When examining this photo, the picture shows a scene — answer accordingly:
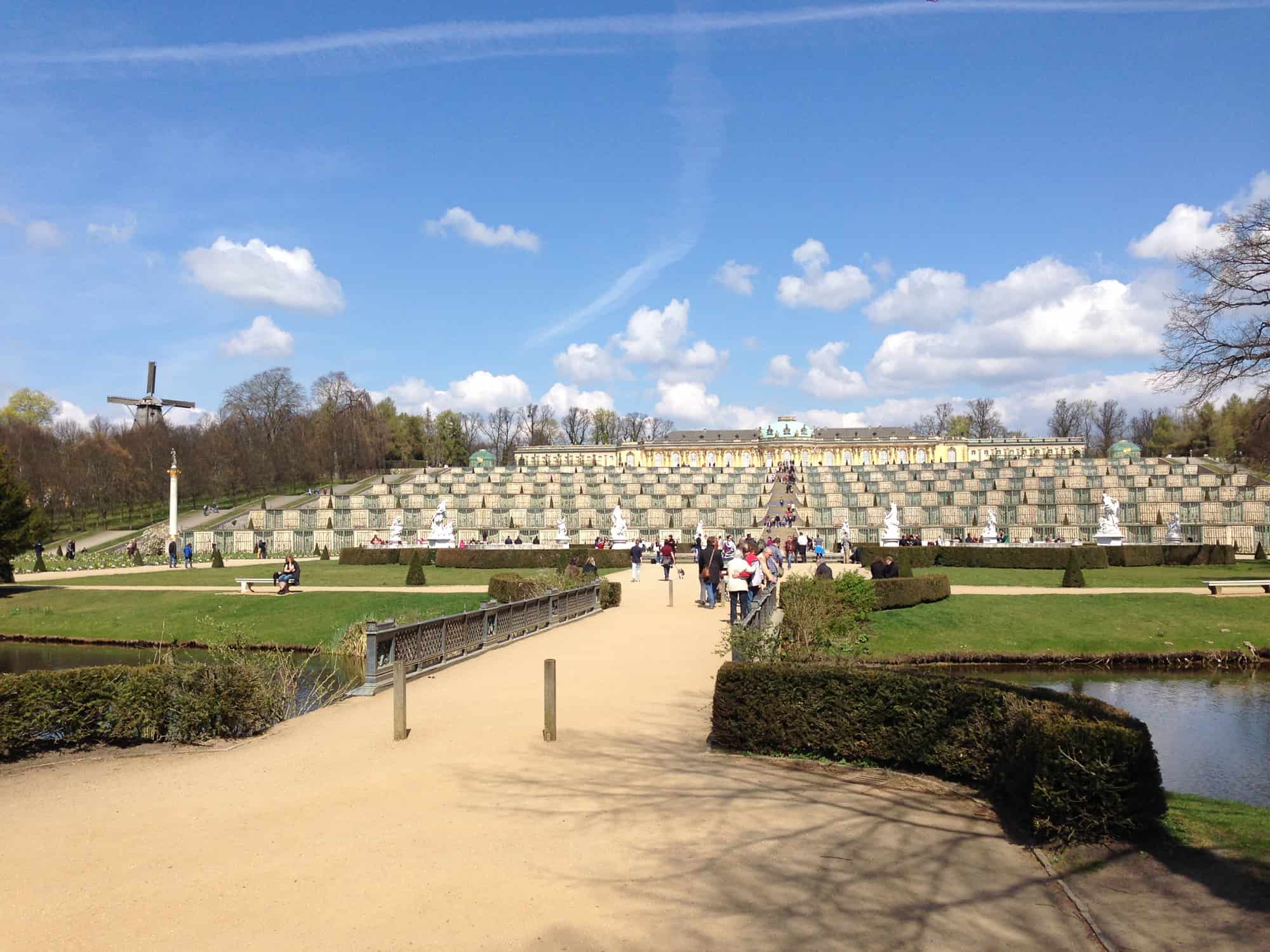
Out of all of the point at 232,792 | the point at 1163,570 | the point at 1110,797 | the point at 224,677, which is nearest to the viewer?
the point at 1110,797

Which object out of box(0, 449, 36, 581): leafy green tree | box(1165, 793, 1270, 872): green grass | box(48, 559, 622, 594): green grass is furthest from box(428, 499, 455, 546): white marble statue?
box(1165, 793, 1270, 872): green grass

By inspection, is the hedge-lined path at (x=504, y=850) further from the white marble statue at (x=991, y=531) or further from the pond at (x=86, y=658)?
the white marble statue at (x=991, y=531)

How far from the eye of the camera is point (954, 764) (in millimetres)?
8922

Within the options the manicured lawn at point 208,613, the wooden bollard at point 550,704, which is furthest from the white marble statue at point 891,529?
the wooden bollard at point 550,704

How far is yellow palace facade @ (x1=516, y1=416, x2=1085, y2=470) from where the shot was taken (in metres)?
129

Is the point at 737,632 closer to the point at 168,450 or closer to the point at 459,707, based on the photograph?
the point at 459,707

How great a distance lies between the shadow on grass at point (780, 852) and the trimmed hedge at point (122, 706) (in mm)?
3809

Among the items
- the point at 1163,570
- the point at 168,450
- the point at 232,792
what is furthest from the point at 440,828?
the point at 168,450

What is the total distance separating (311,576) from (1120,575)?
30533 mm

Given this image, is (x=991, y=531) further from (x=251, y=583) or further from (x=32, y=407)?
(x=32, y=407)

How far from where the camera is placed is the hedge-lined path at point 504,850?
558 centimetres

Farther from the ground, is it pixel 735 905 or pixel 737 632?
pixel 737 632

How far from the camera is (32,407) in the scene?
100 meters

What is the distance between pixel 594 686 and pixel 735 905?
24.8 ft
